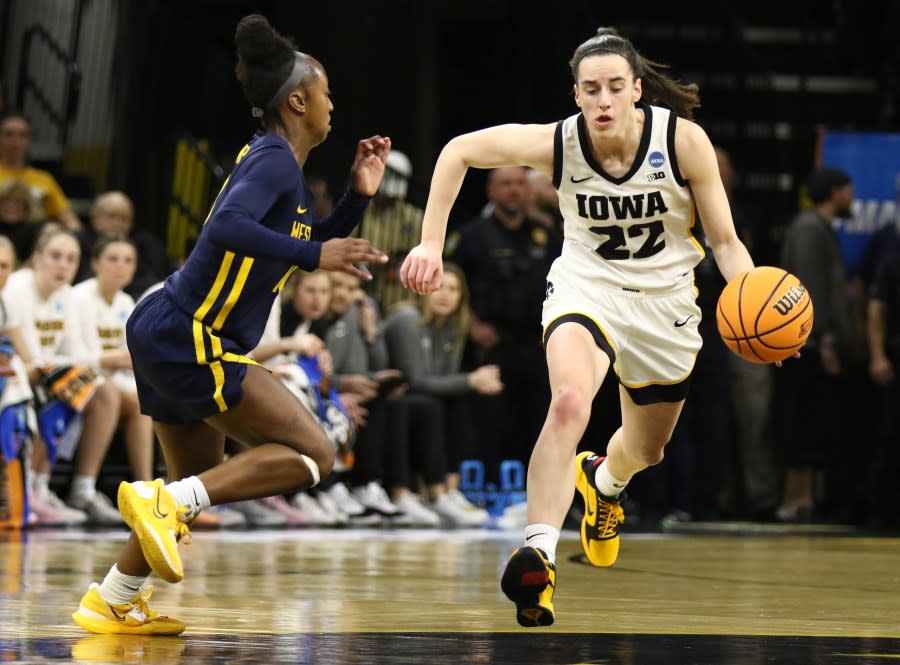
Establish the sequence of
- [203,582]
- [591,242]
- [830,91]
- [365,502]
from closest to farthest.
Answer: [591,242] < [203,582] < [365,502] < [830,91]

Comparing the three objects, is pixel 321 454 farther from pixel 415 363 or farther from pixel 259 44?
pixel 415 363

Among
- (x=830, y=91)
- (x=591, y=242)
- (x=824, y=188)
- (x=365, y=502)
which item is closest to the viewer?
(x=591, y=242)

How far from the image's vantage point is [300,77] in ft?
17.1

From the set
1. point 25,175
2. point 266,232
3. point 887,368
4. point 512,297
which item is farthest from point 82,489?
point 266,232

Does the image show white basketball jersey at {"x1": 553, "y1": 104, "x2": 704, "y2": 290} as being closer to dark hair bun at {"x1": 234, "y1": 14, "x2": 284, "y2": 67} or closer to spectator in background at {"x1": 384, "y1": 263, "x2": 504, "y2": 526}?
dark hair bun at {"x1": 234, "y1": 14, "x2": 284, "y2": 67}

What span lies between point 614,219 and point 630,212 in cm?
6

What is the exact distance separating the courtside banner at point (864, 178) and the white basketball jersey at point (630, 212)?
7022mm

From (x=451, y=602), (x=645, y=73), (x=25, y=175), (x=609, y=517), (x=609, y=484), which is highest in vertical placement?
(x=645, y=73)

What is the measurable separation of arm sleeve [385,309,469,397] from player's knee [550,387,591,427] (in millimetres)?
6017

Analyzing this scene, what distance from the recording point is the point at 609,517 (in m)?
6.75

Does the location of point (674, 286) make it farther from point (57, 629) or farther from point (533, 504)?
point (57, 629)

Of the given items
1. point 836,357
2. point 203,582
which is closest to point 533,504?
point 203,582

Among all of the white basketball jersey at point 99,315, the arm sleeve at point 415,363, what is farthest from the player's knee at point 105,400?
the arm sleeve at point 415,363

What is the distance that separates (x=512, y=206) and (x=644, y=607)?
572 centimetres
